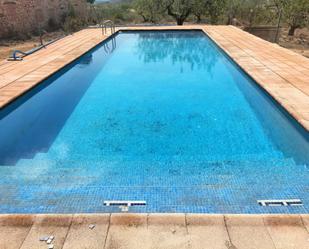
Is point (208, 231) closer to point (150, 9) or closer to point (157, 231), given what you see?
point (157, 231)

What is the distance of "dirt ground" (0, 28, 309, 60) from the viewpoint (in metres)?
9.21

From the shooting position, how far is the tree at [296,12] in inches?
468

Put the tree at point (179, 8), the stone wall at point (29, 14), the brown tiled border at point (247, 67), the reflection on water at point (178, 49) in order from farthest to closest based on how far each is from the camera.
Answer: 1. the tree at point (179, 8)
2. the stone wall at point (29, 14)
3. the reflection on water at point (178, 49)
4. the brown tiled border at point (247, 67)

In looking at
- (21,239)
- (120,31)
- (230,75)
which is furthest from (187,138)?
(120,31)

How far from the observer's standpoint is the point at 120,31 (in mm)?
11445

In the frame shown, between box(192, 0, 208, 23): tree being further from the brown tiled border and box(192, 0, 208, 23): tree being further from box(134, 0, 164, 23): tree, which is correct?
the brown tiled border

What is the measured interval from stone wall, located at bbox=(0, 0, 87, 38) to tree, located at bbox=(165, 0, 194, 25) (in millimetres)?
4490

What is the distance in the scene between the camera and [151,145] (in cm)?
388

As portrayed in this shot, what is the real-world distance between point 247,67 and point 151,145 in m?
3.21

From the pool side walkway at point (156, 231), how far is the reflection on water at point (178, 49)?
16.8 ft

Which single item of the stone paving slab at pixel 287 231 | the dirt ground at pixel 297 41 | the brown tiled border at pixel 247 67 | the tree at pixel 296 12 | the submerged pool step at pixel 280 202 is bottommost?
the dirt ground at pixel 297 41

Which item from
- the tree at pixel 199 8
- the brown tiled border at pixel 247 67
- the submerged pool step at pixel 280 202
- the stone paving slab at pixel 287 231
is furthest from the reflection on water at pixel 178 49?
the stone paving slab at pixel 287 231

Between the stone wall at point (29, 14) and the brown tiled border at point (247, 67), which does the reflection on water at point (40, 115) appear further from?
the stone wall at point (29, 14)

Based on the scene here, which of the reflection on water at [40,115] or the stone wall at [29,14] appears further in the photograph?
the stone wall at [29,14]
